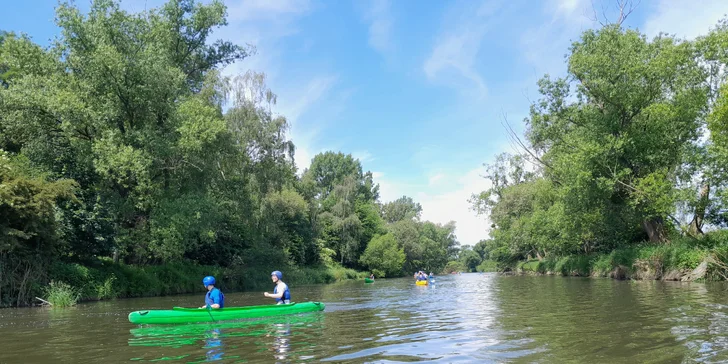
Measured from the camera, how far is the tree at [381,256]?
226 ft

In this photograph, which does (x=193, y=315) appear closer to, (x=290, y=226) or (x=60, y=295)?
(x=60, y=295)

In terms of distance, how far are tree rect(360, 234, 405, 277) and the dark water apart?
5287 centimetres

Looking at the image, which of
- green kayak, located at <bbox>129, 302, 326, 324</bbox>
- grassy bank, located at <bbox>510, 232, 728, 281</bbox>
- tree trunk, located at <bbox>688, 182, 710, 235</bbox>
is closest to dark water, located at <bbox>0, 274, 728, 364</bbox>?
green kayak, located at <bbox>129, 302, 326, 324</bbox>

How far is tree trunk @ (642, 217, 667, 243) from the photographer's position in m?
30.1

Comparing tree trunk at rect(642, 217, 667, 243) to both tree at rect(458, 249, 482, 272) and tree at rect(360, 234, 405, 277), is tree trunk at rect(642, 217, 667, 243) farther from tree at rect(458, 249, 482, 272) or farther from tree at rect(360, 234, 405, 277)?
tree at rect(458, 249, 482, 272)

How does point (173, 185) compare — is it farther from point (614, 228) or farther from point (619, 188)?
point (614, 228)

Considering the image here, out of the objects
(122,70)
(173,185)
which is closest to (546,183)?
(173,185)

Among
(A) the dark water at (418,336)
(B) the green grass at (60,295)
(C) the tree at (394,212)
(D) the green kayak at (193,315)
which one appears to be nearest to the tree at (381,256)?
(C) the tree at (394,212)

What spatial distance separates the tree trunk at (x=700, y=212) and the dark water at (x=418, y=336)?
11381mm

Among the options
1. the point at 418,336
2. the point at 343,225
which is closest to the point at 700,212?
the point at 418,336

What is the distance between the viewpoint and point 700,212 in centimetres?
2702

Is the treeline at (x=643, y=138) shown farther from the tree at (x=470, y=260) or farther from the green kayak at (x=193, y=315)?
the tree at (x=470, y=260)

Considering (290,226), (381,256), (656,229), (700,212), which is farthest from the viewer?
(381,256)

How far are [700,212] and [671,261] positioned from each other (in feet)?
11.5
